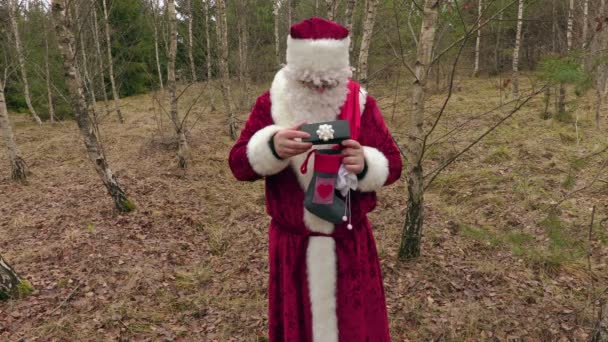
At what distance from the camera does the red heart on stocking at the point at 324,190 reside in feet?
4.97

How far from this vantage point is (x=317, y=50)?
1.51 metres

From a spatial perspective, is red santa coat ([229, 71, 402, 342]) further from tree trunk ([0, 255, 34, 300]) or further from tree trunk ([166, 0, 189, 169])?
tree trunk ([166, 0, 189, 169])

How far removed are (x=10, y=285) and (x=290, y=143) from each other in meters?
3.61

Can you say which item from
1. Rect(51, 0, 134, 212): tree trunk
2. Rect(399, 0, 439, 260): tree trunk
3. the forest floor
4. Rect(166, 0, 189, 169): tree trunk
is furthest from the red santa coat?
Rect(166, 0, 189, 169): tree trunk

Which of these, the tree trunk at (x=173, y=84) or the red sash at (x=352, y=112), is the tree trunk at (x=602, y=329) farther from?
the tree trunk at (x=173, y=84)

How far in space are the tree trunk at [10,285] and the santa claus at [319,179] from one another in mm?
3106

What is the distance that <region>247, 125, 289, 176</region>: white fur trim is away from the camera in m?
1.56

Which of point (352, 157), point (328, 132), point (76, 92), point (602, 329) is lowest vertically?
point (602, 329)

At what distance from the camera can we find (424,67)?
10.7ft

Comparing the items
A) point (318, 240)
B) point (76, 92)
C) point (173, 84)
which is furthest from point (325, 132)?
point (173, 84)

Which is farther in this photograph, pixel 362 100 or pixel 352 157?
pixel 362 100

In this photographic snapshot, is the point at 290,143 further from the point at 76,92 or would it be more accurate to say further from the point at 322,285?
the point at 76,92

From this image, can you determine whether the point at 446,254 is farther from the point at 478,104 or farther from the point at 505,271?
the point at 478,104

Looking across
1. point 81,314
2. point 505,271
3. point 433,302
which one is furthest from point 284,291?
point 505,271
